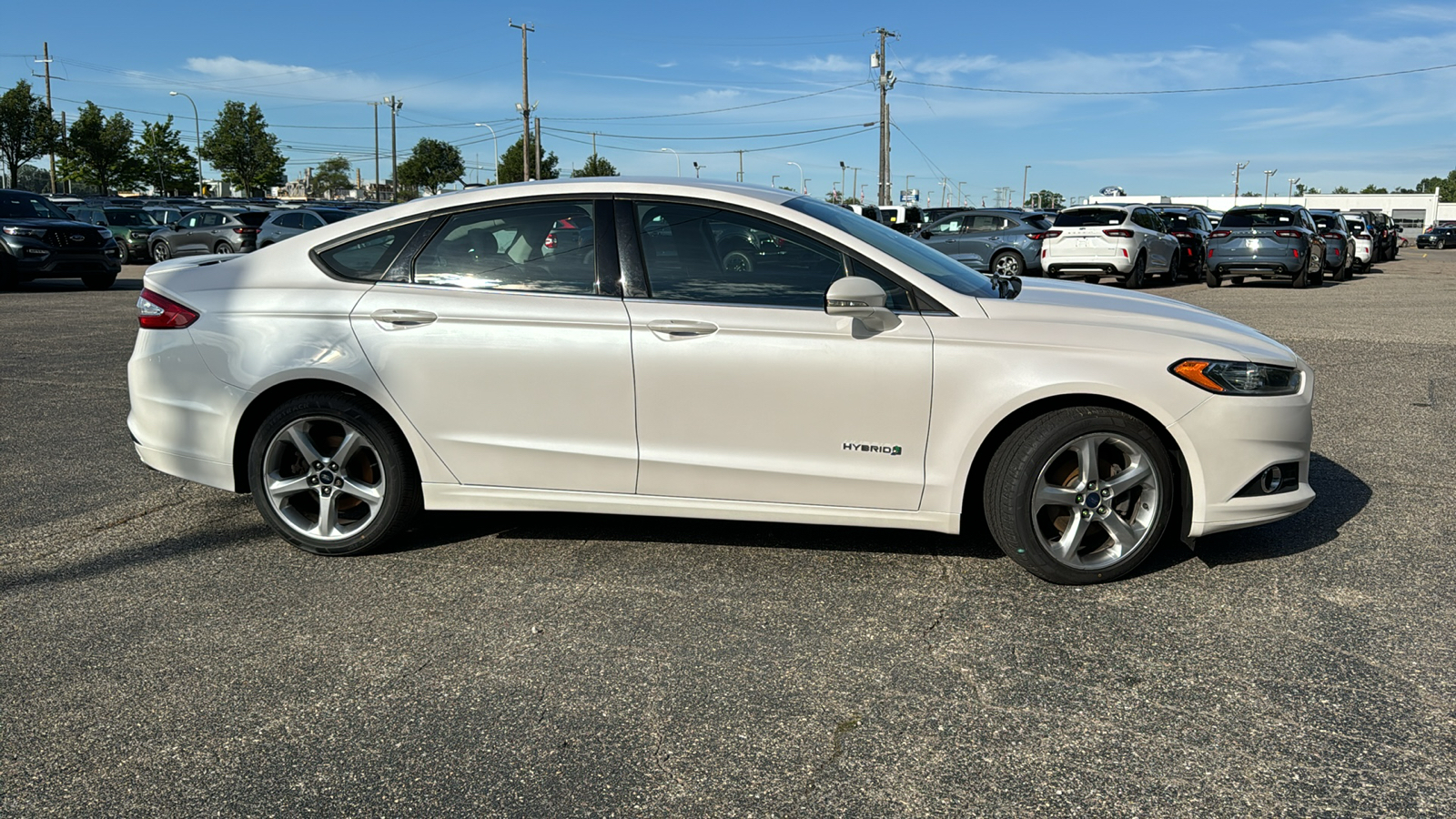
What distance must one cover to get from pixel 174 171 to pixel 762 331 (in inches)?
3328

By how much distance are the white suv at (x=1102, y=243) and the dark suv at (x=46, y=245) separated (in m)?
17.3

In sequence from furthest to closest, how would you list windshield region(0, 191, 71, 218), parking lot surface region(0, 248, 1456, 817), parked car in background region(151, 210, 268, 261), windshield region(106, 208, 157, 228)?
1. windshield region(106, 208, 157, 228)
2. parked car in background region(151, 210, 268, 261)
3. windshield region(0, 191, 71, 218)
4. parking lot surface region(0, 248, 1456, 817)

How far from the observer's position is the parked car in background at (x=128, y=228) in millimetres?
29364

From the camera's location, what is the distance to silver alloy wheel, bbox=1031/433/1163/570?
13.2 feet

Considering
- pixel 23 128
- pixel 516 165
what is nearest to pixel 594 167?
pixel 516 165

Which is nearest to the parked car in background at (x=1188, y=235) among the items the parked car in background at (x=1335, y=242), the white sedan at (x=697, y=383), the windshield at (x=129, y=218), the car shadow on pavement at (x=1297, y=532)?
the parked car in background at (x=1335, y=242)

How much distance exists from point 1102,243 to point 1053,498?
57.5ft

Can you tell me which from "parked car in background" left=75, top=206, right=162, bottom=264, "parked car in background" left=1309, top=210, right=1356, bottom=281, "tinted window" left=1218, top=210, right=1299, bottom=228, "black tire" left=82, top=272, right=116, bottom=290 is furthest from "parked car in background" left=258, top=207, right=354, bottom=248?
"parked car in background" left=1309, top=210, right=1356, bottom=281

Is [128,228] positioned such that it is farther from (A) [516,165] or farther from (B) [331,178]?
(B) [331,178]

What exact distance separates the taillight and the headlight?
401 cm

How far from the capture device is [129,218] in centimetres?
3000

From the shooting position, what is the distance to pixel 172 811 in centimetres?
263

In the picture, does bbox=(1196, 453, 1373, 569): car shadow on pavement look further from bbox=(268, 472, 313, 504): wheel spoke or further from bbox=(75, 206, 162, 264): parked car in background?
bbox=(75, 206, 162, 264): parked car in background

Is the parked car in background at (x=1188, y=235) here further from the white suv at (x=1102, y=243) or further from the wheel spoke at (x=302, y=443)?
the wheel spoke at (x=302, y=443)
